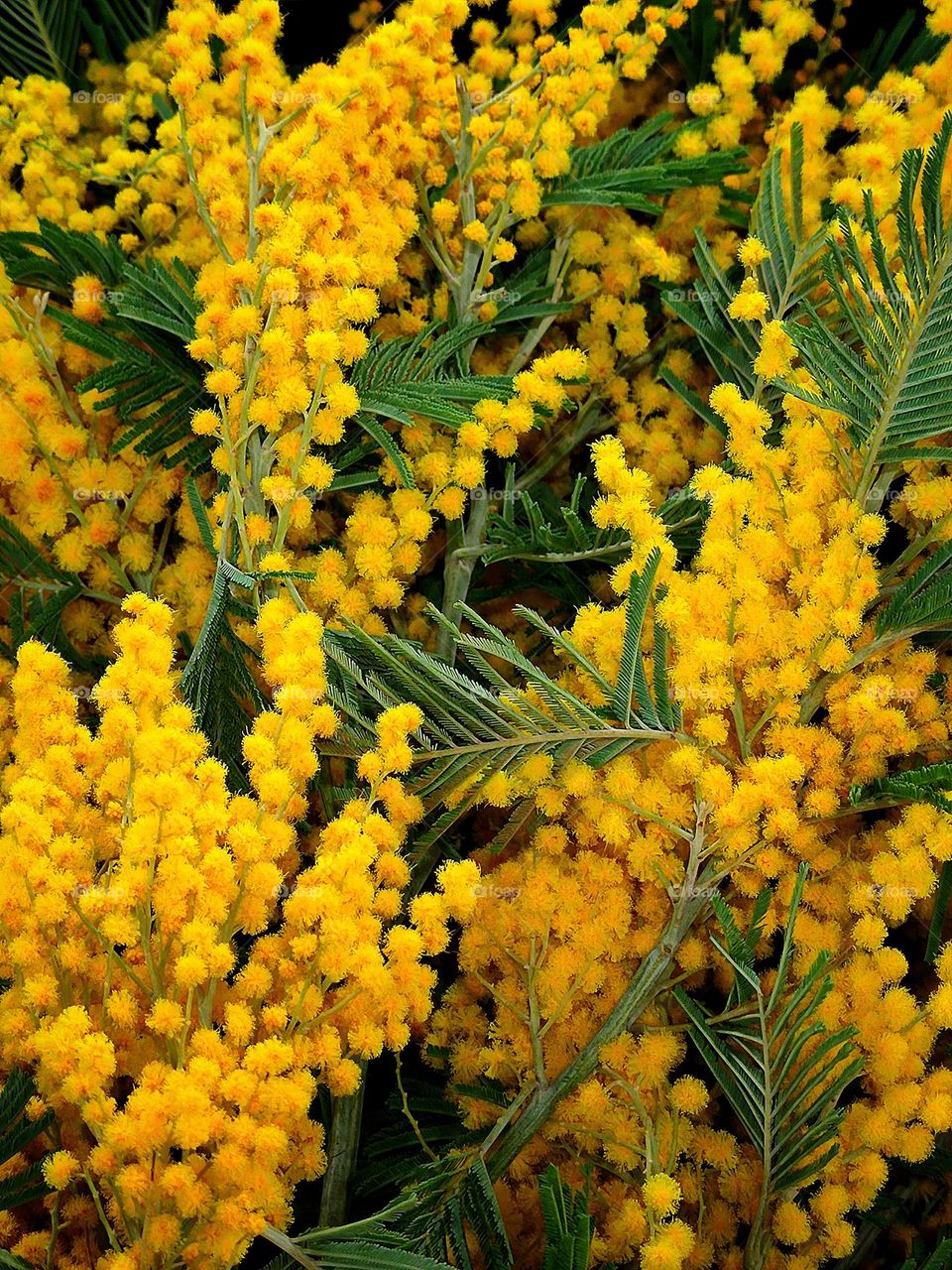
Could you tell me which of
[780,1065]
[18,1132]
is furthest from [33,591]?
[780,1065]

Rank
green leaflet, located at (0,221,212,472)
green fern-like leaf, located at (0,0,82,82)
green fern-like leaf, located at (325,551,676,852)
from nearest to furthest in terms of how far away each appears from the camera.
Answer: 1. green fern-like leaf, located at (325,551,676,852)
2. green leaflet, located at (0,221,212,472)
3. green fern-like leaf, located at (0,0,82,82)

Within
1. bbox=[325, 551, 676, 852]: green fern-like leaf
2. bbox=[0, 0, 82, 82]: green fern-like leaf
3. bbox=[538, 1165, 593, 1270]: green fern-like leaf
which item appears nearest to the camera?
bbox=[538, 1165, 593, 1270]: green fern-like leaf

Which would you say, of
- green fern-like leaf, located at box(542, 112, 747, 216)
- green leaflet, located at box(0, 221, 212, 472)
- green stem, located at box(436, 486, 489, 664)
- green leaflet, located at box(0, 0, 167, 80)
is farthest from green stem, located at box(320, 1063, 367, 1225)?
green leaflet, located at box(0, 0, 167, 80)

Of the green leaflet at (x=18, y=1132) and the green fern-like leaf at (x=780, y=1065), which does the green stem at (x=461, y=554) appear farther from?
the green leaflet at (x=18, y=1132)

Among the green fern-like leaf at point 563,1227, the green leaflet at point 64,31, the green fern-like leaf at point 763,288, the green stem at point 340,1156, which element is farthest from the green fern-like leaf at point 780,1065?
the green leaflet at point 64,31

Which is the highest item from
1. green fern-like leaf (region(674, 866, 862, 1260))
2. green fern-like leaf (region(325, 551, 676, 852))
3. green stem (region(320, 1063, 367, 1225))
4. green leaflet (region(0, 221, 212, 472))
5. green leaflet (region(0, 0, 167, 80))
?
green leaflet (region(0, 0, 167, 80))

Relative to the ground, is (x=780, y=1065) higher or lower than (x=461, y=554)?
lower

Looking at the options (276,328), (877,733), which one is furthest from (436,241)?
(877,733)

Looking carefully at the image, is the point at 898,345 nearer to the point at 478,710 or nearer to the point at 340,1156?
the point at 478,710

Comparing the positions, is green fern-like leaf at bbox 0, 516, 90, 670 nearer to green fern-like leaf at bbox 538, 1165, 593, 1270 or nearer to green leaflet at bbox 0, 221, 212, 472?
green leaflet at bbox 0, 221, 212, 472

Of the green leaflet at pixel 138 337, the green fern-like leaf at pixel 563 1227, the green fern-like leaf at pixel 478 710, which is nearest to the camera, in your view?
the green fern-like leaf at pixel 563 1227

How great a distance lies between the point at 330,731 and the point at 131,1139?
402 mm

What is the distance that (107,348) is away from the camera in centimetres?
150

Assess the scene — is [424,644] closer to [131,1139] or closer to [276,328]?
[276,328]
